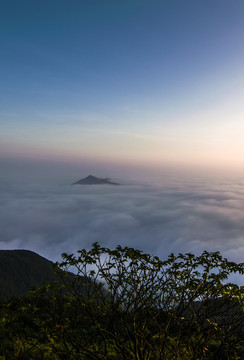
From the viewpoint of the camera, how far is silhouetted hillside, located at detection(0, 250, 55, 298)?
74562 millimetres

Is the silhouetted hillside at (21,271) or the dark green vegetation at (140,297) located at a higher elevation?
the dark green vegetation at (140,297)

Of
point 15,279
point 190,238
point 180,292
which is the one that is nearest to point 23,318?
point 180,292

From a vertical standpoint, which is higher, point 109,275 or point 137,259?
point 137,259

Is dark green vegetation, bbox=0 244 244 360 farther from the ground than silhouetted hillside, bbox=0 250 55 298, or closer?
farther from the ground

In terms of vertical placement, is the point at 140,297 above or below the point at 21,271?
above

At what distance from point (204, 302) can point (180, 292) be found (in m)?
0.88

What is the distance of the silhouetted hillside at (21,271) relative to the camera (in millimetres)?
74562

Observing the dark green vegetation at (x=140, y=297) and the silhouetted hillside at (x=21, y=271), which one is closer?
the dark green vegetation at (x=140, y=297)

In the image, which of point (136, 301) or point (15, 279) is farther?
point (15, 279)

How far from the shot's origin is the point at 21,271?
278 feet

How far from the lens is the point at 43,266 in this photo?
92.2m

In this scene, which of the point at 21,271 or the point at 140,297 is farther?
the point at 21,271

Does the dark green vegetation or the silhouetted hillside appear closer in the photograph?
the dark green vegetation

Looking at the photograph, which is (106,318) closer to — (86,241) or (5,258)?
(5,258)
